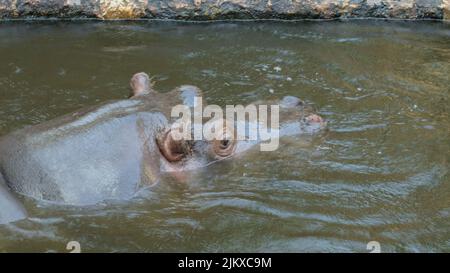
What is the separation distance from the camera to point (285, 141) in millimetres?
4957

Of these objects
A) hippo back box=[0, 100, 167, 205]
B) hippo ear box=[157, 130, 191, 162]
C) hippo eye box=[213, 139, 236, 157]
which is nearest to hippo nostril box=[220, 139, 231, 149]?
hippo eye box=[213, 139, 236, 157]

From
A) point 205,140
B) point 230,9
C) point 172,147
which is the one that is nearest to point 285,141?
point 205,140

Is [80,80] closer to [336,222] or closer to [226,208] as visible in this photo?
[226,208]

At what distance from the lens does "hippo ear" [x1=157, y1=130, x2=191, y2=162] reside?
14.4 ft

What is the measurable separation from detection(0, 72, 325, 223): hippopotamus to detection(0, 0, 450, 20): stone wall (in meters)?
4.44

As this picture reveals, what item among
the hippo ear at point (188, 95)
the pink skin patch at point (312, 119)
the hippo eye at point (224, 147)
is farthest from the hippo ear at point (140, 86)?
the pink skin patch at point (312, 119)

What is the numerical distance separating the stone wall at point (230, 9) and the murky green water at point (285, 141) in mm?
210

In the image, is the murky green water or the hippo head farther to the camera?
the hippo head

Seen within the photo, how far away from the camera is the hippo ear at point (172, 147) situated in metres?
4.38

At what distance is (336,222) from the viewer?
14.1 ft

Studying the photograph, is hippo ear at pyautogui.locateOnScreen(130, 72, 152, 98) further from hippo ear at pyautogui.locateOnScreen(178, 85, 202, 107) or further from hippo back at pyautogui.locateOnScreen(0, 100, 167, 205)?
hippo back at pyautogui.locateOnScreen(0, 100, 167, 205)

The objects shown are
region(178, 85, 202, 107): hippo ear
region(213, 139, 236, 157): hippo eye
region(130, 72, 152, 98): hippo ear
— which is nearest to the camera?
region(213, 139, 236, 157): hippo eye
